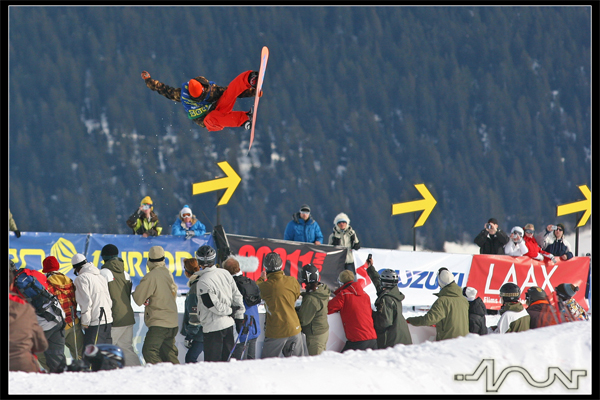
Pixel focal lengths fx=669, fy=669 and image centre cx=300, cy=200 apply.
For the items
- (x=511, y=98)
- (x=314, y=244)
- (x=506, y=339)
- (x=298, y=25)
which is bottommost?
(x=506, y=339)

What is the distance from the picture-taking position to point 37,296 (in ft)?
18.6

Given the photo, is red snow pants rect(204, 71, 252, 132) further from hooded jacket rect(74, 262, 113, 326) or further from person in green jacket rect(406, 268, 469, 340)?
person in green jacket rect(406, 268, 469, 340)

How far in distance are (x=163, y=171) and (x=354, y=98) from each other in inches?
289

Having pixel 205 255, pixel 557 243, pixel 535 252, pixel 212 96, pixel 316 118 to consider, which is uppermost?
pixel 316 118

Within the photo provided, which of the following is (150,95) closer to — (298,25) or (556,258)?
(298,25)

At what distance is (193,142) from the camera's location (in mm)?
23031

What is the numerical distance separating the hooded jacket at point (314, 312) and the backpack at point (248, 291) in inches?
19.1

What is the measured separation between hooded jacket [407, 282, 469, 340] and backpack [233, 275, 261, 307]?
150 centimetres

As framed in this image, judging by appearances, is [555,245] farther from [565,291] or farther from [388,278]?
[388,278]

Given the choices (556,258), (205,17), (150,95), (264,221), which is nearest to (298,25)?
(205,17)

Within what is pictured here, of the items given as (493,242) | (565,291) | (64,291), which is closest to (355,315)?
(565,291)

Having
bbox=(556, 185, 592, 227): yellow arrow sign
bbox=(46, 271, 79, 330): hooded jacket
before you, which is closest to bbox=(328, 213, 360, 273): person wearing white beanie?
bbox=(556, 185, 592, 227): yellow arrow sign

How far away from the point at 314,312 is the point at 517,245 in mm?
4421

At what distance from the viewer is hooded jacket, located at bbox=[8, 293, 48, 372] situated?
4570 millimetres
